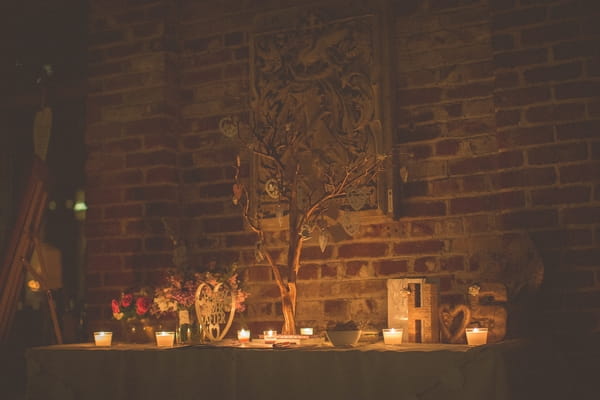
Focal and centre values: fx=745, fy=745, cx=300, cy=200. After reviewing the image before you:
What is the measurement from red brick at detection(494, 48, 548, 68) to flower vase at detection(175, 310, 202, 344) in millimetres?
1574

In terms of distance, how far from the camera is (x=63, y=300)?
4.03 meters

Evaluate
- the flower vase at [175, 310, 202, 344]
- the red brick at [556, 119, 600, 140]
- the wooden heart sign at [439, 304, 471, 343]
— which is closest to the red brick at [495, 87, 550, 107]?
the red brick at [556, 119, 600, 140]

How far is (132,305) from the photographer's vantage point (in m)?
3.05

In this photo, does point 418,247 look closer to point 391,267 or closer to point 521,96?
point 391,267

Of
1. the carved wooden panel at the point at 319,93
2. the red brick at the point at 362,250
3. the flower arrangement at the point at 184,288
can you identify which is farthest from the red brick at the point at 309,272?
the flower arrangement at the point at 184,288

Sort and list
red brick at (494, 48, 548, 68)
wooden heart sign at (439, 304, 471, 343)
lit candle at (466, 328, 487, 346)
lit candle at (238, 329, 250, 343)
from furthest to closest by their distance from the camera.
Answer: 1. lit candle at (238, 329, 250, 343)
2. red brick at (494, 48, 548, 68)
3. wooden heart sign at (439, 304, 471, 343)
4. lit candle at (466, 328, 487, 346)

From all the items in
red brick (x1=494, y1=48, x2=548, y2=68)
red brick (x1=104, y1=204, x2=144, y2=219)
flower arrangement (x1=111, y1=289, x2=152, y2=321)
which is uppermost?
red brick (x1=494, y1=48, x2=548, y2=68)

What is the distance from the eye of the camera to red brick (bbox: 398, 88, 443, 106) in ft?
10.3

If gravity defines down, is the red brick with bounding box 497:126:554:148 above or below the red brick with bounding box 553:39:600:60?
below

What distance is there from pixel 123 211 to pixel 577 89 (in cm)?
208

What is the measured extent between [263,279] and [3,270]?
1272 millimetres

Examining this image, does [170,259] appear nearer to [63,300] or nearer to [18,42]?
[63,300]

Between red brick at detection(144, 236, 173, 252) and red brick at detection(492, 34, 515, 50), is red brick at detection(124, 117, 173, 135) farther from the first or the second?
red brick at detection(492, 34, 515, 50)

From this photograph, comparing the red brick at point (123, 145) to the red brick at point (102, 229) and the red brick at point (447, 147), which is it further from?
the red brick at point (447, 147)
